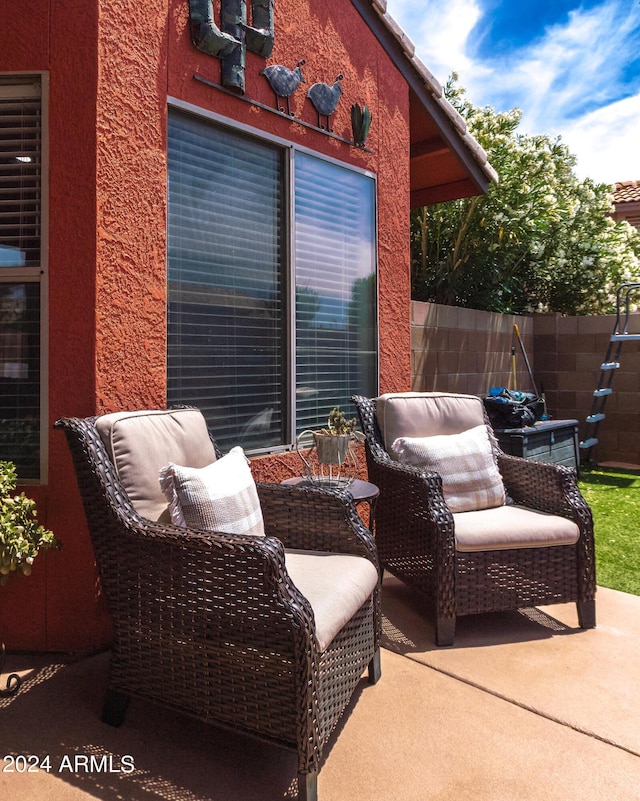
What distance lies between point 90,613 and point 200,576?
3.19ft

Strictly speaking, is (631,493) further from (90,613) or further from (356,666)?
(90,613)

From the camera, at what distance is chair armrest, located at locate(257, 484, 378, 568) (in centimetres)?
241

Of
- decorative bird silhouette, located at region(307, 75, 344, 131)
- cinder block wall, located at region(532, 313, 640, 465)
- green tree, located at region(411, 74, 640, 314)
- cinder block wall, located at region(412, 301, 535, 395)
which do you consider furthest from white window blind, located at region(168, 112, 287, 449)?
cinder block wall, located at region(532, 313, 640, 465)

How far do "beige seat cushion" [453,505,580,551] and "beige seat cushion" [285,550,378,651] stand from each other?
0.66 metres

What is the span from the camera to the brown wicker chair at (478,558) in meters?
2.81

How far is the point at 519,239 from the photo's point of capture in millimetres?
7836

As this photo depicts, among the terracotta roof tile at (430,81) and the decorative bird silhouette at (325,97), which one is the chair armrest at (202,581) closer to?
the decorative bird silhouette at (325,97)

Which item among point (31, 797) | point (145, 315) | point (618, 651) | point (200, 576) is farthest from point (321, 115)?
point (31, 797)

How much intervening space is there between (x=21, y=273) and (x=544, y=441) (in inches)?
166

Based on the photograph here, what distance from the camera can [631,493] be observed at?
572cm

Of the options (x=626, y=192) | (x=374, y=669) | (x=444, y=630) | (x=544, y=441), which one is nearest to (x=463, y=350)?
(x=544, y=441)

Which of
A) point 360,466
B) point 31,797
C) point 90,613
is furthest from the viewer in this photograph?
point 360,466

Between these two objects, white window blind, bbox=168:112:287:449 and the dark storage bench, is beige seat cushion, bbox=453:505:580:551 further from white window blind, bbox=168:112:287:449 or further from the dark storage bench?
the dark storage bench

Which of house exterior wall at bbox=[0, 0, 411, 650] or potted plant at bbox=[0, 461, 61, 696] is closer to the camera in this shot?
potted plant at bbox=[0, 461, 61, 696]
